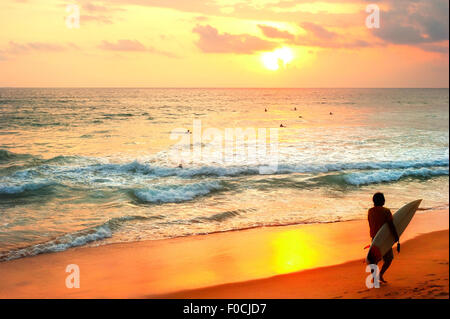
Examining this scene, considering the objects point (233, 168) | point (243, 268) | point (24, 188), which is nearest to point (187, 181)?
point (233, 168)

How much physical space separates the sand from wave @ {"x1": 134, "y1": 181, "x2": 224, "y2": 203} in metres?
4.46

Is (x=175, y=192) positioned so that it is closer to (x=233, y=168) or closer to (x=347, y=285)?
(x=233, y=168)

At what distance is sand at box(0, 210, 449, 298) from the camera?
6.46 m

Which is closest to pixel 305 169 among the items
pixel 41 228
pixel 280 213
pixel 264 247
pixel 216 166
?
pixel 216 166

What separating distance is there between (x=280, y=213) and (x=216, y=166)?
796 cm

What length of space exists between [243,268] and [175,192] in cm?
745

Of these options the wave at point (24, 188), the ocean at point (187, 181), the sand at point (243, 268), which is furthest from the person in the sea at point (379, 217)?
the wave at point (24, 188)

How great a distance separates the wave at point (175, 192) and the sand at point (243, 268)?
4462 millimetres

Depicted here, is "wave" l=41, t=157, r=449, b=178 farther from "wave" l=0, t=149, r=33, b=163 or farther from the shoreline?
the shoreline

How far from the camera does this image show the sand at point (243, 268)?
6.46 m

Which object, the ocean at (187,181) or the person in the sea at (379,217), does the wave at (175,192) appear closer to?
the ocean at (187,181)

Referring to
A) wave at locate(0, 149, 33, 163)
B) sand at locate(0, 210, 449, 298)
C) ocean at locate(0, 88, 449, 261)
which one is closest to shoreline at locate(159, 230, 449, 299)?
sand at locate(0, 210, 449, 298)

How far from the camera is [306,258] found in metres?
8.10

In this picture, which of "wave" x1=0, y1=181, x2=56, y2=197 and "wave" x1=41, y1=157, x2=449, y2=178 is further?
"wave" x1=41, y1=157, x2=449, y2=178
